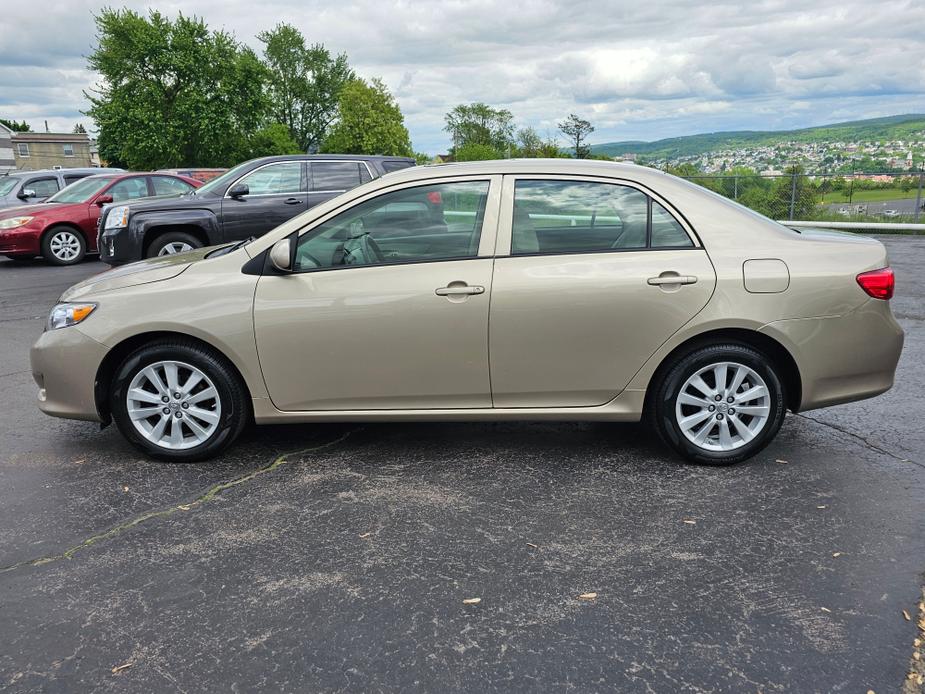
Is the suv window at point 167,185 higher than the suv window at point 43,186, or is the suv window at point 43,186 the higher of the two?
the suv window at point 43,186

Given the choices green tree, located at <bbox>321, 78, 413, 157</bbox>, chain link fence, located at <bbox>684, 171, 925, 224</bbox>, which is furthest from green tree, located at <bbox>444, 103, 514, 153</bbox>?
chain link fence, located at <bbox>684, 171, 925, 224</bbox>

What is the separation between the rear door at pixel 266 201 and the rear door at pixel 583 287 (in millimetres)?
7061

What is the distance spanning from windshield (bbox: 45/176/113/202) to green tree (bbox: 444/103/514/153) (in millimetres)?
85044

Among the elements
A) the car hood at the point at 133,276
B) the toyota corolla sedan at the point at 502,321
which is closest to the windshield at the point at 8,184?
the car hood at the point at 133,276

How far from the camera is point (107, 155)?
180 ft

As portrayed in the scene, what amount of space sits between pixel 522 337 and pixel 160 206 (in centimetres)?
792

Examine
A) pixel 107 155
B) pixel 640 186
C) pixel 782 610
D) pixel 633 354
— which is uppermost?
pixel 107 155

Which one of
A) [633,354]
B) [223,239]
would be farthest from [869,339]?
[223,239]

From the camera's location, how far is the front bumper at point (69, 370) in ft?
14.7

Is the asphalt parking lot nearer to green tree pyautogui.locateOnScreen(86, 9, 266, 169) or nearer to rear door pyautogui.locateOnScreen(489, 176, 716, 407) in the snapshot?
rear door pyautogui.locateOnScreen(489, 176, 716, 407)

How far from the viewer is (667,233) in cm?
438

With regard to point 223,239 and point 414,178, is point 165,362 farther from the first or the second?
point 223,239

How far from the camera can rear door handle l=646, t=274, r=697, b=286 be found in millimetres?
4262

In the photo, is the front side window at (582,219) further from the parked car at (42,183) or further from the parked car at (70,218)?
the parked car at (42,183)
